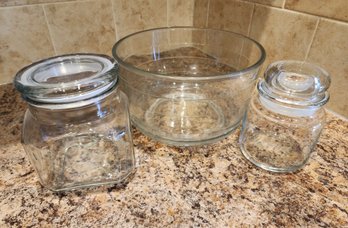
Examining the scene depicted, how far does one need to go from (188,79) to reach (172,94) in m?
0.21

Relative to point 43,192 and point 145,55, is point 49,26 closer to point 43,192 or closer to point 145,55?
point 145,55

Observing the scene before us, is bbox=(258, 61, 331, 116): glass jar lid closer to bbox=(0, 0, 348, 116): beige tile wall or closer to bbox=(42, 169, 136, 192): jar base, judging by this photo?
bbox=(0, 0, 348, 116): beige tile wall

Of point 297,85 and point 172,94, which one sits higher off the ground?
point 297,85

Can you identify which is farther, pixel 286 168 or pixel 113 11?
pixel 113 11

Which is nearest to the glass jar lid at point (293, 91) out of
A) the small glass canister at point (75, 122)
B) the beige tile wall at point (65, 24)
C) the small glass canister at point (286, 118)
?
the small glass canister at point (286, 118)

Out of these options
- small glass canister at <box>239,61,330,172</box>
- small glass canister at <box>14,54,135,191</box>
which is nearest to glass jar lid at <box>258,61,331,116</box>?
small glass canister at <box>239,61,330,172</box>

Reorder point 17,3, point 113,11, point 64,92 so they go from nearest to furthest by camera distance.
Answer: point 64,92 → point 17,3 → point 113,11

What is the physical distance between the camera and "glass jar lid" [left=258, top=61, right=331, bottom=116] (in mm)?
370

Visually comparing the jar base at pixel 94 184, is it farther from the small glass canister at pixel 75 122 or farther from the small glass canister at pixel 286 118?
the small glass canister at pixel 286 118

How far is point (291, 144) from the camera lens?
47cm

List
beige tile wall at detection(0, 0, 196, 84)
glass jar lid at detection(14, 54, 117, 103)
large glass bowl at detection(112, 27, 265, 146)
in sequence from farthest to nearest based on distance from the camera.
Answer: beige tile wall at detection(0, 0, 196, 84) → large glass bowl at detection(112, 27, 265, 146) → glass jar lid at detection(14, 54, 117, 103)

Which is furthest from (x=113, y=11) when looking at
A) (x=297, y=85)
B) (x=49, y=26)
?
(x=297, y=85)

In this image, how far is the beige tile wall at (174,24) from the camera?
1.60ft

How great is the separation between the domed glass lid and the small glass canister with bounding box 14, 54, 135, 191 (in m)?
0.26
